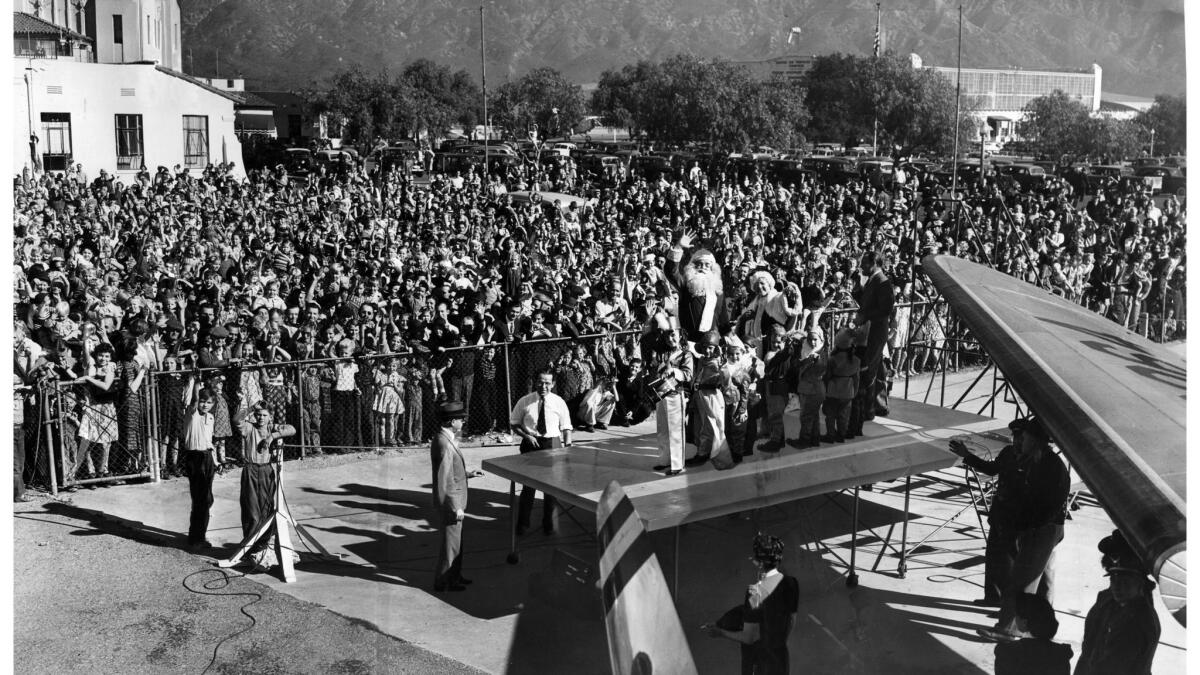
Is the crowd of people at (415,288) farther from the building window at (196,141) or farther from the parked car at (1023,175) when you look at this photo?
the parked car at (1023,175)

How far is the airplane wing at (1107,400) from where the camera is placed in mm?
3160

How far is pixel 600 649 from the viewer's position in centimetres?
791

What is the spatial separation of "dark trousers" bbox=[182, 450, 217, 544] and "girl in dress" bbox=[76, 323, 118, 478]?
1788 mm

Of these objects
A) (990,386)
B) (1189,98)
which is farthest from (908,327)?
(1189,98)

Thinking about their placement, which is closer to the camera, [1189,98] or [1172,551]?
[1172,551]

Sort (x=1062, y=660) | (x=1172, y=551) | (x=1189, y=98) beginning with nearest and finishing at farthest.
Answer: (x=1172, y=551) < (x=1189, y=98) < (x=1062, y=660)

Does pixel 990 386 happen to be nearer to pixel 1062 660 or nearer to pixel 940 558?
pixel 940 558

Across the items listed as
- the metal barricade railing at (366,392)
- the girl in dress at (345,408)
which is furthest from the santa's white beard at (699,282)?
the girl in dress at (345,408)

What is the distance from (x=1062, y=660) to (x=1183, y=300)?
52.9 feet

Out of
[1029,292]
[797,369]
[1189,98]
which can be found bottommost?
[797,369]

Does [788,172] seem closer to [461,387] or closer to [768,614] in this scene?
[461,387]

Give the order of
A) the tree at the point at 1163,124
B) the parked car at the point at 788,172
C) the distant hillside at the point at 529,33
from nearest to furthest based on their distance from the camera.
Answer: the tree at the point at 1163,124, the parked car at the point at 788,172, the distant hillside at the point at 529,33

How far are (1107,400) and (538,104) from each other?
70815 millimetres

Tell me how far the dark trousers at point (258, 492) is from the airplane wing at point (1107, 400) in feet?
18.4
